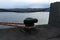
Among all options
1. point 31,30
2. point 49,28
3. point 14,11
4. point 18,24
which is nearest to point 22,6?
point 14,11

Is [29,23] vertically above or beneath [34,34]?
above

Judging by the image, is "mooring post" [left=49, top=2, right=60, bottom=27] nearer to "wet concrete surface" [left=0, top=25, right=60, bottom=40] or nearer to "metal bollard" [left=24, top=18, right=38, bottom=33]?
"wet concrete surface" [left=0, top=25, right=60, bottom=40]

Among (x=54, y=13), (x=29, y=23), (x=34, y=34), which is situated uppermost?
(x=54, y=13)

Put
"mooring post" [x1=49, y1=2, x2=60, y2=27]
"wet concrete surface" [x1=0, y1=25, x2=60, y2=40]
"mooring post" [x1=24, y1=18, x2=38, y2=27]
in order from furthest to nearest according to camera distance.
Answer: "mooring post" [x1=49, y1=2, x2=60, y2=27] → "mooring post" [x1=24, y1=18, x2=38, y2=27] → "wet concrete surface" [x1=0, y1=25, x2=60, y2=40]

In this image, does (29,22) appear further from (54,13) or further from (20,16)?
(54,13)

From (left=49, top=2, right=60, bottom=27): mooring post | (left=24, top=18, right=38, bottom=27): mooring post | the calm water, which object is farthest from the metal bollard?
(left=49, top=2, right=60, bottom=27): mooring post

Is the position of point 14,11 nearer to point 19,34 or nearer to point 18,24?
point 18,24

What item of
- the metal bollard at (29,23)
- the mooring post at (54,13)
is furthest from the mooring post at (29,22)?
the mooring post at (54,13)

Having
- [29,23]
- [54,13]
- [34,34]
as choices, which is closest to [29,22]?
[29,23]

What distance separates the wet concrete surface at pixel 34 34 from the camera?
5.38 feet

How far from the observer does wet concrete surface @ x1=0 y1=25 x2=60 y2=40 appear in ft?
5.38

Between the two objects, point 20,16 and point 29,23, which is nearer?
point 29,23

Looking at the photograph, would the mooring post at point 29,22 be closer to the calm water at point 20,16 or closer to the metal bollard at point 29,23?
the metal bollard at point 29,23

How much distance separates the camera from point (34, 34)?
1.73 m
